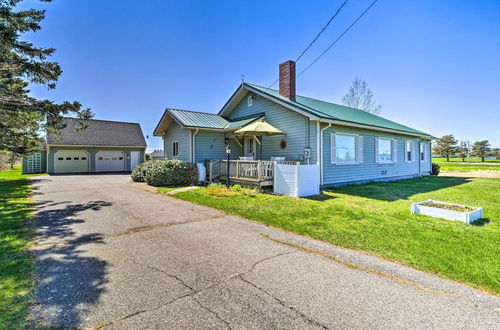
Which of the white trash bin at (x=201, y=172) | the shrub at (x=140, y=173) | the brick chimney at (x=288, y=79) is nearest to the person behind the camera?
the brick chimney at (x=288, y=79)

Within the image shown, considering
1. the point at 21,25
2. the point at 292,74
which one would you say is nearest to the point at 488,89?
the point at 292,74

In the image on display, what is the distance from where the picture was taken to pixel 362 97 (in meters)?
29.5

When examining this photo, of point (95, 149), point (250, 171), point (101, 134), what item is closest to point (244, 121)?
point (250, 171)

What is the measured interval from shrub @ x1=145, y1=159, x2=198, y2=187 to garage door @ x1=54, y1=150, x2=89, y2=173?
51.3ft

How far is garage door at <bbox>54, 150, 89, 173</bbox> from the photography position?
75.4 feet

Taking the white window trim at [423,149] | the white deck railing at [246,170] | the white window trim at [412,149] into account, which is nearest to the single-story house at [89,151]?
the white deck railing at [246,170]

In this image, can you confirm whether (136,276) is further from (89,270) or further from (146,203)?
(146,203)

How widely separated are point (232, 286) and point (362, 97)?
31.4 metres

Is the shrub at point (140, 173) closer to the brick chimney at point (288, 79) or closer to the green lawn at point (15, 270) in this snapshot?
the green lawn at point (15, 270)

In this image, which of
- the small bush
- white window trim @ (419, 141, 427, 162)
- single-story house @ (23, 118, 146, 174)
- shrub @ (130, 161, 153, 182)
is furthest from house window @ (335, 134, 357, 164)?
single-story house @ (23, 118, 146, 174)

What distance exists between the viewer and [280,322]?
2.27 m

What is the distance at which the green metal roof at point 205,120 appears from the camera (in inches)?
506

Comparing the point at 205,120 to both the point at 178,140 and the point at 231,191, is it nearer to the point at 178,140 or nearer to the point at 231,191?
the point at 178,140

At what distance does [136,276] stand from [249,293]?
1520 millimetres
